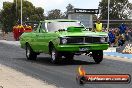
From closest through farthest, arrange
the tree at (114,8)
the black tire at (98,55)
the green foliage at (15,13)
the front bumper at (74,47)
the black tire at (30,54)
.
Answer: the front bumper at (74,47) → the black tire at (98,55) → the black tire at (30,54) → the green foliage at (15,13) → the tree at (114,8)

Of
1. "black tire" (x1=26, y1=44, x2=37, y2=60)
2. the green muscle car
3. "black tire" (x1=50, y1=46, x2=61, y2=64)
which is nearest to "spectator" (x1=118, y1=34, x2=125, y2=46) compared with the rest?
"black tire" (x1=26, y1=44, x2=37, y2=60)

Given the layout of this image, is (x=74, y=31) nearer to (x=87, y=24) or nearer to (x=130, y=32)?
(x=130, y=32)

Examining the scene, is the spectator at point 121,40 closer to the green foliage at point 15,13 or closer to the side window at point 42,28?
the side window at point 42,28

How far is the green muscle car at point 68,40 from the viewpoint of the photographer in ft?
48.7

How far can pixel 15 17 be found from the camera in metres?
83.4

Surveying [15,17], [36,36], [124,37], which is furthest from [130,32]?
[15,17]

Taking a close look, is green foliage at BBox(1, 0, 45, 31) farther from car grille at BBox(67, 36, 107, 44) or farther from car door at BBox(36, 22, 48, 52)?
car grille at BBox(67, 36, 107, 44)

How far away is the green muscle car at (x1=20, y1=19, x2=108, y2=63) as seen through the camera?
14.9 m

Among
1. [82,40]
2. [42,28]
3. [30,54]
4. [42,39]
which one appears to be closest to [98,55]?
[82,40]

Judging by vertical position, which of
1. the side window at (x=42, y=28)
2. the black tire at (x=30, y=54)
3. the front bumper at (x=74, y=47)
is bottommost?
the black tire at (x=30, y=54)

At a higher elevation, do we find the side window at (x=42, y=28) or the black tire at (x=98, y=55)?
the side window at (x=42, y=28)

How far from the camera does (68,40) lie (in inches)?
585

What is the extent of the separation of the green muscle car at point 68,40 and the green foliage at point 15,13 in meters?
65.5

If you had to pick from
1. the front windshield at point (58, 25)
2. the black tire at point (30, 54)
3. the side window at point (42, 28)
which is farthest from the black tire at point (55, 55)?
the black tire at point (30, 54)
